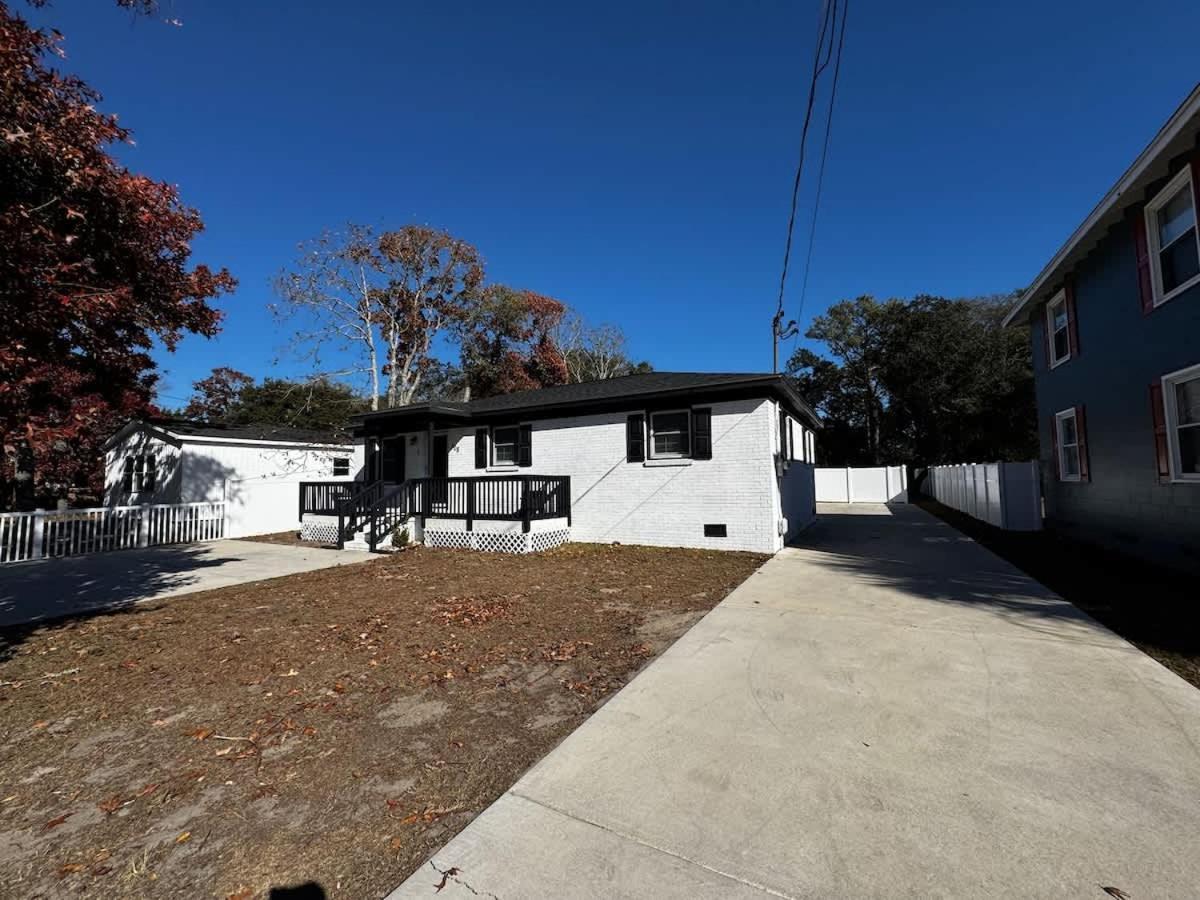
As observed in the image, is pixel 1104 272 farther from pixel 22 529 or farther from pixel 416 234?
pixel 416 234

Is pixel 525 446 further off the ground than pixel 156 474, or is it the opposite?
pixel 525 446

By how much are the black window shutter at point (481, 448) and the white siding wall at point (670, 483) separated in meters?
0.91

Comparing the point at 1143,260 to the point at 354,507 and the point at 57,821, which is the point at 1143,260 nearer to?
the point at 57,821

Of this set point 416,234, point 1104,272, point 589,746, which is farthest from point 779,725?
point 416,234

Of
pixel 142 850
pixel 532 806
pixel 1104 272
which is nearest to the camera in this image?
pixel 142 850

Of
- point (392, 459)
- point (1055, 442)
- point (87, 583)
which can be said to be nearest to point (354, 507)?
point (392, 459)

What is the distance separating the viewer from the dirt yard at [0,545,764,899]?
83.4 inches

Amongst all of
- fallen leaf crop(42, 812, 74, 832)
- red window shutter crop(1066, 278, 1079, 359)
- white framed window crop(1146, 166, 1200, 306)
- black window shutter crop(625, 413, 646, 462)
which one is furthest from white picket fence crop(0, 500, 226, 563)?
red window shutter crop(1066, 278, 1079, 359)

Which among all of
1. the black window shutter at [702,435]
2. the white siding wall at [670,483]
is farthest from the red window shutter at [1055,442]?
the black window shutter at [702,435]

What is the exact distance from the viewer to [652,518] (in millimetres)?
10852

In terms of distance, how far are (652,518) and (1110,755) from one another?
27.3 ft

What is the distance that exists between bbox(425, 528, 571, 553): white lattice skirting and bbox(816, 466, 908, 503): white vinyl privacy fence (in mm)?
19297

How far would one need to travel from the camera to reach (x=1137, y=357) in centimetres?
770

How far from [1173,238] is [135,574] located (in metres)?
16.4
